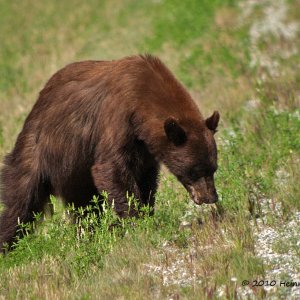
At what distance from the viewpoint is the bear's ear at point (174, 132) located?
7.03m

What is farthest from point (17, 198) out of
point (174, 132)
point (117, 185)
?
point (174, 132)

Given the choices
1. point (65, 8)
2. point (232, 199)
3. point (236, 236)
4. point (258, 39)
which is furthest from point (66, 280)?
point (65, 8)

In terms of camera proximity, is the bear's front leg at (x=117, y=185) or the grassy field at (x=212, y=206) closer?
the grassy field at (x=212, y=206)

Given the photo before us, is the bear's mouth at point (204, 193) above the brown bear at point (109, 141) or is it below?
below

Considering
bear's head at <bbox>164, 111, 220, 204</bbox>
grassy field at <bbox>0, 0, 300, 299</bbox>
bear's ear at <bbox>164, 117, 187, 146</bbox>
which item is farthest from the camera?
bear's head at <bbox>164, 111, 220, 204</bbox>

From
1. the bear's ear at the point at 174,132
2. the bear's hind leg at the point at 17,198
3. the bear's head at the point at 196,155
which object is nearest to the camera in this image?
the bear's ear at the point at 174,132

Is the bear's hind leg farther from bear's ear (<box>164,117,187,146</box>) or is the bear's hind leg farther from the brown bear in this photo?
bear's ear (<box>164,117,187,146</box>)

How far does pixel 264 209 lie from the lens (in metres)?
7.57

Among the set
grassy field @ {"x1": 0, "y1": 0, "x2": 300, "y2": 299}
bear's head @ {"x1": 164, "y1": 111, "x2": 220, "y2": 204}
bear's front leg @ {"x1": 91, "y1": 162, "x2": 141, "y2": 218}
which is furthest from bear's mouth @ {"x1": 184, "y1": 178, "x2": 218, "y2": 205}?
bear's front leg @ {"x1": 91, "y1": 162, "x2": 141, "y2": 218}

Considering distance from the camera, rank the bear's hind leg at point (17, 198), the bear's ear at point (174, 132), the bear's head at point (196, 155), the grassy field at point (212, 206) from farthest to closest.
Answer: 1. the bear's hind leg at point (17, 198)
2. the bear's head at point (196, 155)
3. the bear's ear at point (174, 132)
4. the grassy field at point (212, 206)

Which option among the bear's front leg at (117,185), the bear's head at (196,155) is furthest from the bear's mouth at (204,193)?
the bear's front leg at (117,185)

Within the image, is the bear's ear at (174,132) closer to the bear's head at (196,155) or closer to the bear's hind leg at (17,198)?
the bear's head at (196,155)

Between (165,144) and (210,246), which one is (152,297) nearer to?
(210,246)

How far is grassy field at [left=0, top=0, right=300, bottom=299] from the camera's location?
599 cm
